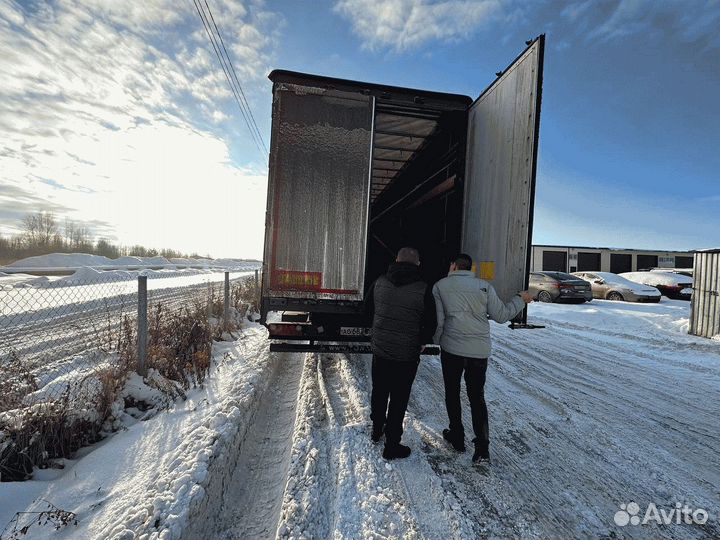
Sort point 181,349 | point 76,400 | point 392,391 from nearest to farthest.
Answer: point 392,391
point 76,400
point 181,349

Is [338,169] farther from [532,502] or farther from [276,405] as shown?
[532,502]

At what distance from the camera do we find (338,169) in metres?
3.82

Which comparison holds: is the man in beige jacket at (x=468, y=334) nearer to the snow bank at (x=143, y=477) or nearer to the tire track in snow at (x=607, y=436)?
the tire track in snow at (x=607, y=436)

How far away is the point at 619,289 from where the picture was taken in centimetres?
1434

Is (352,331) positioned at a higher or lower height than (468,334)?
lower

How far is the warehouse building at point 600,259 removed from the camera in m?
29.8

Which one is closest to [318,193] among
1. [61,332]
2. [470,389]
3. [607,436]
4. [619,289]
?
[470,389]

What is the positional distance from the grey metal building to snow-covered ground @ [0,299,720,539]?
514 cm

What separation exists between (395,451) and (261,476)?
1089mm

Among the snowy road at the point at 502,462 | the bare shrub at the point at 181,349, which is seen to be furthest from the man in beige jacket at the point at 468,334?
the bare shrub at the point at 181,349

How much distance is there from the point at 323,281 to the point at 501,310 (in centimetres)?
196

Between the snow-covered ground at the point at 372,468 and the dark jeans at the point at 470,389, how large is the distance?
26 centimetres

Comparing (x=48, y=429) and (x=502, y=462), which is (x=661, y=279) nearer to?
(x=502, y=462)

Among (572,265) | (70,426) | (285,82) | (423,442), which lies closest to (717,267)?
(423,442)
